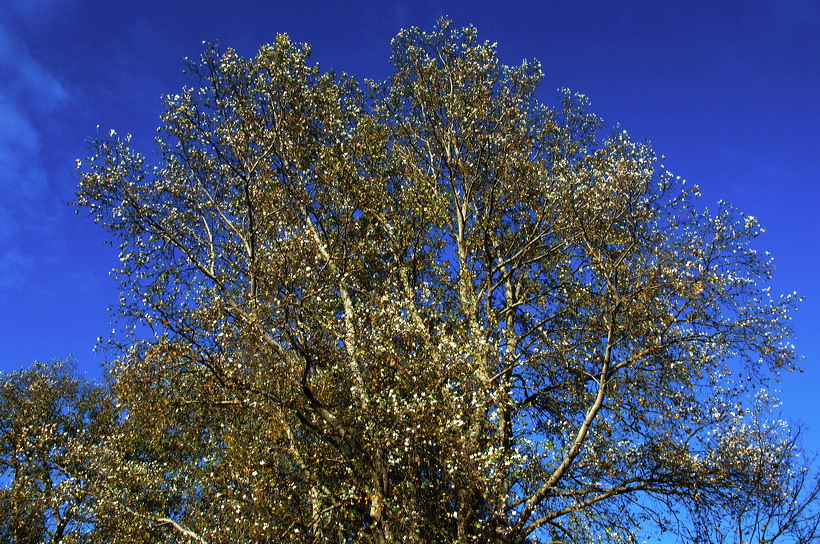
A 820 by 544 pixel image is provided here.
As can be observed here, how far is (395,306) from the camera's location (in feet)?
50.0

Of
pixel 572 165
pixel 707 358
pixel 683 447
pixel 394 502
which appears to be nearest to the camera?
pixel 394 502

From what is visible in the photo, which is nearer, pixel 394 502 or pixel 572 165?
pixel 394 502

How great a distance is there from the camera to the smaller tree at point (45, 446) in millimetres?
22719

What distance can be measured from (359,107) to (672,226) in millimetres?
12709

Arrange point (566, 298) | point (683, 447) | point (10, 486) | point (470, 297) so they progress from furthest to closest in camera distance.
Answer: point (10, 486)
point (566, 298)
point (470, 297)
point (683, 447)

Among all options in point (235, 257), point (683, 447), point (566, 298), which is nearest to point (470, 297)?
point (566, 298)

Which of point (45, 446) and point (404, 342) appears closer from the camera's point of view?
point (404, 342)

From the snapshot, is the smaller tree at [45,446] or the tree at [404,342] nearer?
the tree at [404,342]

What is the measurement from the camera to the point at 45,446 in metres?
26.5

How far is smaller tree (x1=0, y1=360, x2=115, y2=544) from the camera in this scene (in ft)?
74.5

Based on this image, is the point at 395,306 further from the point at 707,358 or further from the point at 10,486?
the point at 10,486

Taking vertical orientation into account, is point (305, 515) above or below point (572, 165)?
below

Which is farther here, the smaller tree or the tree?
the smaller tree

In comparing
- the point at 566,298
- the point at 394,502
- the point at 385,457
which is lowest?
the point at 394,502
